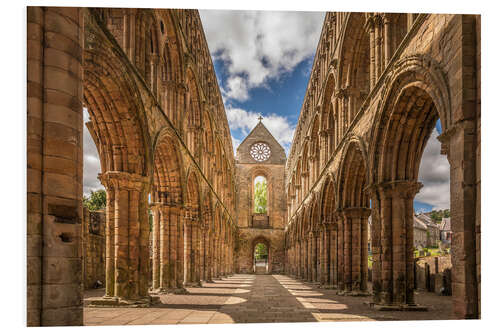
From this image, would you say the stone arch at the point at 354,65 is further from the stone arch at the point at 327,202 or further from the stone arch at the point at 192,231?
the stone arch at the point at 192,231

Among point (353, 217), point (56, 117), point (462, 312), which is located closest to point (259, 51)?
point (56, 117)

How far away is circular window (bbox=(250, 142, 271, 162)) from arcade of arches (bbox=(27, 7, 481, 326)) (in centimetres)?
2473

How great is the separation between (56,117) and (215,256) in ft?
79.5

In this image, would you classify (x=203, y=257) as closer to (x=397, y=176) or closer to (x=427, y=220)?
(x=397, y=176)

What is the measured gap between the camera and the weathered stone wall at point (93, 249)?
16.2 m

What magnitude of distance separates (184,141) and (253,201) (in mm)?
29878

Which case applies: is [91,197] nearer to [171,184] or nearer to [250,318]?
[171,184]

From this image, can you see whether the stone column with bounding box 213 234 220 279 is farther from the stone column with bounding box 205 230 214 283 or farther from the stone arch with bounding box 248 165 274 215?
the stone arch with bounding box 248 165 274 215

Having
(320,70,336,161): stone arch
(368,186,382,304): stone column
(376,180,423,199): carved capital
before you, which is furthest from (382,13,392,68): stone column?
(320,70,336,161): stone arch

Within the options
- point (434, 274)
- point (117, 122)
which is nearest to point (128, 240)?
point (117, 122)

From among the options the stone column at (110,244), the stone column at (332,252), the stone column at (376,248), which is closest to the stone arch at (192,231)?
the stone column at (332,252)

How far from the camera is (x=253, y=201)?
45156 millimetres

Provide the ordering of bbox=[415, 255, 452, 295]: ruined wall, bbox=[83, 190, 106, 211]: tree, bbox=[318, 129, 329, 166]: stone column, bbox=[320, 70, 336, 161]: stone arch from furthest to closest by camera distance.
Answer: bbox=[83, 190, 106, 211]: tree, bbox=[318, 129, 329, 166]: stone column, bbox=[320, 70, 336, 161]: stone arch, bbox=[415, 255, 452, 295]: ruined wall

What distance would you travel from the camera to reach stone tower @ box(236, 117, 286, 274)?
43281 mm
